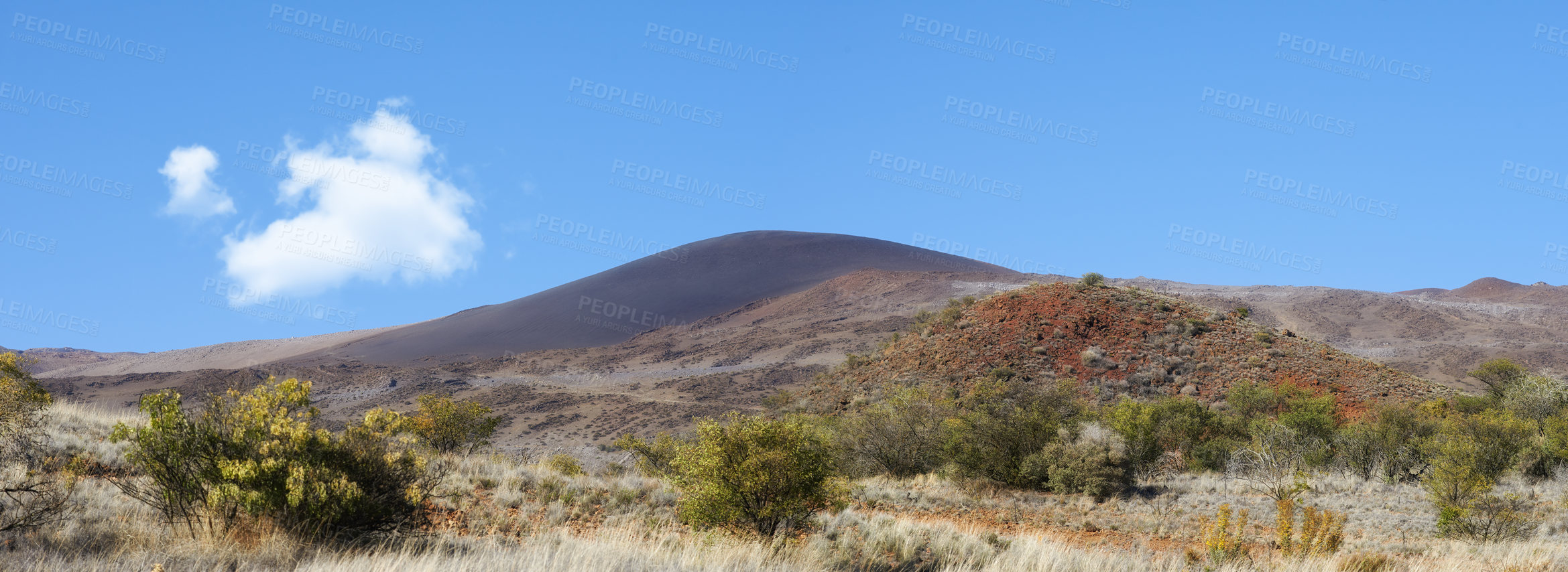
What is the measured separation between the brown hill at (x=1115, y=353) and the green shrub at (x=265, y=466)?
29918 millimetres

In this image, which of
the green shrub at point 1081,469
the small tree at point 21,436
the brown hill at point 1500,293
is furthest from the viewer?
the brown hill at point 1500,293

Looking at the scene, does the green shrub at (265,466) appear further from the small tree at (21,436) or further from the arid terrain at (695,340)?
the arid terrain at (695,340)

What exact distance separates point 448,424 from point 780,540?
1621 cm

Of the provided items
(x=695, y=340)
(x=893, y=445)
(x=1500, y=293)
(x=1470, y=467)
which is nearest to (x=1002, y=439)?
(x=893, y=445)

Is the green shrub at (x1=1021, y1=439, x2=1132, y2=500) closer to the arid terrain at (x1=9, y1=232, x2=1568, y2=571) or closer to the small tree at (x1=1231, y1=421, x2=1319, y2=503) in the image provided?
the arid terrain at (x1=9, y1=232, x2=1568, y2=571)

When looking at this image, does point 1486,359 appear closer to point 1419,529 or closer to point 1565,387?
point 1565,387

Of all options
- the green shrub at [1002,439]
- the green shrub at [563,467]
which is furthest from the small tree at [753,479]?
the green shrub at [1002,439]

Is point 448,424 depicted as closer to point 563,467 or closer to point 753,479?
point 563,467

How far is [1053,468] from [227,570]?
15.8 metres

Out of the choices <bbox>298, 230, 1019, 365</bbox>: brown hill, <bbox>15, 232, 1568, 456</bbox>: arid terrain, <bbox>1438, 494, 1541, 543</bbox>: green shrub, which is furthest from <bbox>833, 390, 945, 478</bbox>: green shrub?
<bbox>298, 230, 1019, 365</bbox>: brown hill

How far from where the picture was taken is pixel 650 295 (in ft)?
387

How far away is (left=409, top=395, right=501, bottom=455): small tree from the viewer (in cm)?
2112

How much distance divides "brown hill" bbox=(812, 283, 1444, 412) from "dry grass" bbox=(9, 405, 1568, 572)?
658 inches

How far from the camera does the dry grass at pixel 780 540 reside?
6.32 m
